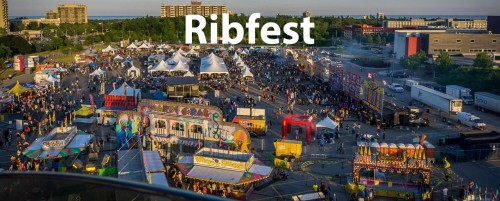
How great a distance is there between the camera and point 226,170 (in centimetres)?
1448

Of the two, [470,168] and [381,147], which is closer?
[381,147]

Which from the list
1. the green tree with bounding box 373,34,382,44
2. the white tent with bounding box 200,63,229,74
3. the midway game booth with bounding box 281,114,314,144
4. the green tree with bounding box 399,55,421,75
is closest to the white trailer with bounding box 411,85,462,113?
the midway game booth with bounding box 281,114,314,144

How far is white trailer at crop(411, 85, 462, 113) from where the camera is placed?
25.3 metres

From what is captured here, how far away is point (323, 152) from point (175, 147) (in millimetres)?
5554

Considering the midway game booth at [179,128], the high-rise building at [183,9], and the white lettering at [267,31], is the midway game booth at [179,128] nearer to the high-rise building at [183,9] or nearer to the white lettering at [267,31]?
the white lettering at [267,31]

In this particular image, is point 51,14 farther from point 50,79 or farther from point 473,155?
point 473,155

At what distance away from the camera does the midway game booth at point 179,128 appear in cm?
1723

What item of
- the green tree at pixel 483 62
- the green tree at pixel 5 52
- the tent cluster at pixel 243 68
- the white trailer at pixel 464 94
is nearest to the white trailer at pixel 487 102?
the white trailer at pixel 464 94

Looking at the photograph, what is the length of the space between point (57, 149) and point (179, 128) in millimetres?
4198

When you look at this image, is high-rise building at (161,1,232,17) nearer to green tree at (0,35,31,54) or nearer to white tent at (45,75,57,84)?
green tree at (0,35,31,54)

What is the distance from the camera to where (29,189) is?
2.00 meters

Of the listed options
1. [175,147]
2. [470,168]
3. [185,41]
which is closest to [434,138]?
[470,168]

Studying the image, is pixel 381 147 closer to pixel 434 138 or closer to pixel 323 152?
pixel 323 152

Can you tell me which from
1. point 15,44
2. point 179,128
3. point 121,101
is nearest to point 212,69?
point 121,101
